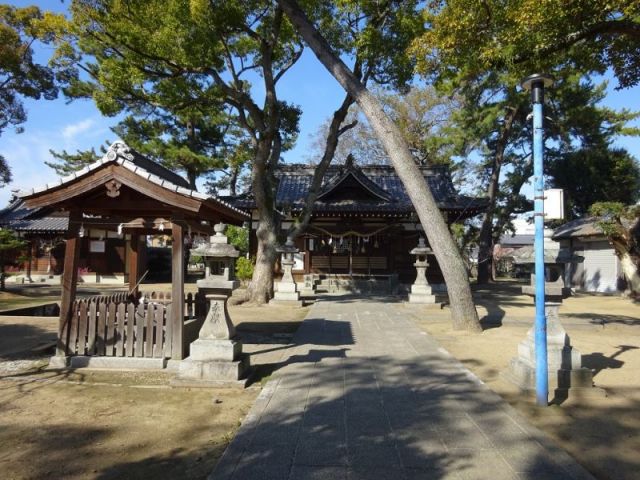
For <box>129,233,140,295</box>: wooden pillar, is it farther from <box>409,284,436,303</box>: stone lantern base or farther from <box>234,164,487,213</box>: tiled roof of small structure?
<box>234,164,487,213</box>: tiled roof of small structure

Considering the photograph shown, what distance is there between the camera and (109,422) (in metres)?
4.46

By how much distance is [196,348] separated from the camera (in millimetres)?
5801

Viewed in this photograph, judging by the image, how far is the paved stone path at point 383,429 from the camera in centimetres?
343

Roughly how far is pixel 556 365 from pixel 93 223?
6898 millimetres

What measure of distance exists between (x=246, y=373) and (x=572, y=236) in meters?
22.5

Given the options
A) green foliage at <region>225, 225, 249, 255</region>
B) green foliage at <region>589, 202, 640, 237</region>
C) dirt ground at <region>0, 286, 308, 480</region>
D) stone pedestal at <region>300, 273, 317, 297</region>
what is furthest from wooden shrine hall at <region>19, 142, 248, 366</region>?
green foliage at <region>225, 225, 249, 255</region>

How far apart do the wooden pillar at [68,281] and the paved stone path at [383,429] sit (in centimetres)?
326

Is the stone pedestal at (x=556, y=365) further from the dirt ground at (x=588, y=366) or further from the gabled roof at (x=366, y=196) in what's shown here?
the gabled roof at (x=366, y=196)

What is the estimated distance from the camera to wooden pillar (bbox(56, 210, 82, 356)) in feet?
21.1

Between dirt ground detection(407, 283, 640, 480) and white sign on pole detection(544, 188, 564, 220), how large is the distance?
86.1 inches

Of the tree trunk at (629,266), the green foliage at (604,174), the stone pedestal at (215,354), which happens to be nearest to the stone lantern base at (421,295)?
the tree trunk at (629,266)

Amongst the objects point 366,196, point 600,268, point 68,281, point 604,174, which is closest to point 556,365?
point 68,281

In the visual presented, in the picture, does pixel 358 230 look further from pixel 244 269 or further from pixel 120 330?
pixel 120 330

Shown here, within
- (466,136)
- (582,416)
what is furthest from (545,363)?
(466,136)
